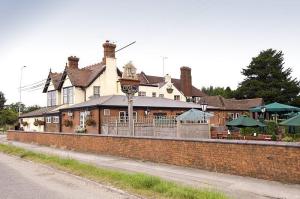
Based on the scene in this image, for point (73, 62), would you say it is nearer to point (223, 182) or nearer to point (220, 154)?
point (220, 154)

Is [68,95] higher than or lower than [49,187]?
higher

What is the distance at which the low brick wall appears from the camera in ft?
36.4

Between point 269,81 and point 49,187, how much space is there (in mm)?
66949

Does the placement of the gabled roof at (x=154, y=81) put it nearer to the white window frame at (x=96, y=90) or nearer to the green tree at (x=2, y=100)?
the white window frame at (x=96, y=90)

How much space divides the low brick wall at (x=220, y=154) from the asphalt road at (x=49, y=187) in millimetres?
4350

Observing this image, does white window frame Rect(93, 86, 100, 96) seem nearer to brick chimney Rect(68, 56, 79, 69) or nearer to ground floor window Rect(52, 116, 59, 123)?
ground floor window Rect(52, 116, 59, 123)

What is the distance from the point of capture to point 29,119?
2101 inches

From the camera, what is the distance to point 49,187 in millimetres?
11570

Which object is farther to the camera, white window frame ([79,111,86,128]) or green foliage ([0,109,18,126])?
green foliage ([0,109,18,126])

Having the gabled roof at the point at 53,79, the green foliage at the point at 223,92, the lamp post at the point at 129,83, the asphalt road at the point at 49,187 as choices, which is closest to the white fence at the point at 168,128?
the lamp post at the point at 129,83

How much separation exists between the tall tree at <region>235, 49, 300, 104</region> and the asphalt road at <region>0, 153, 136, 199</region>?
61.1 meters

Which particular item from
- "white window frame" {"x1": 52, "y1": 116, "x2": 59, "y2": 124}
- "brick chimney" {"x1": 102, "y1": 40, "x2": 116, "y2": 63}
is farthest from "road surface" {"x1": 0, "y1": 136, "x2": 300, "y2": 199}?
"brick chimney" {"x1": 102, "y1": 40, "x2": 116, "y2": 63}

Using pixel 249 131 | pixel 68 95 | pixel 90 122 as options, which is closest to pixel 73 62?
pixel 68 95

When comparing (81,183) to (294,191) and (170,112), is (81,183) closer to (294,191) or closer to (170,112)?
(294,191)
